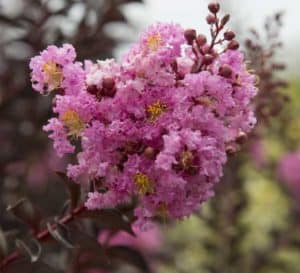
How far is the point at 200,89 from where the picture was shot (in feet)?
3.28

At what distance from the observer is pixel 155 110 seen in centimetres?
100

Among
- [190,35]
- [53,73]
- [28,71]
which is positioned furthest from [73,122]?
[28,71]

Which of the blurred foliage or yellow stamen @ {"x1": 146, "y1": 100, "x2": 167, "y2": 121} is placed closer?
yellow stamen @ {"x1": 146, "y1": 100, "x2": 167, "y2": 121}

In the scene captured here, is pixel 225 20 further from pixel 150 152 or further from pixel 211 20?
pixel 150 152

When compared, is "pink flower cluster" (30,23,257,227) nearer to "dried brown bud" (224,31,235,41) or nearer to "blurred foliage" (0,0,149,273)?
"dried brown bud" (224,31,235,41)

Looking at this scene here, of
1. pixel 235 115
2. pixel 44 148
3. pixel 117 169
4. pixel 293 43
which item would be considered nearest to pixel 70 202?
pixel 117 169

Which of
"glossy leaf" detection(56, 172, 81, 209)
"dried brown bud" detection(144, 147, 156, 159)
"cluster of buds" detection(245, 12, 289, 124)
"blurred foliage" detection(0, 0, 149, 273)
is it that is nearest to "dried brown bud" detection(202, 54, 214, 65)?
"dried brown bud" detection(144, 147, 156, 159)

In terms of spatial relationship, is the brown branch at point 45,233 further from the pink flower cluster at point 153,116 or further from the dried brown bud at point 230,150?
the dried brown bud at point 230,150

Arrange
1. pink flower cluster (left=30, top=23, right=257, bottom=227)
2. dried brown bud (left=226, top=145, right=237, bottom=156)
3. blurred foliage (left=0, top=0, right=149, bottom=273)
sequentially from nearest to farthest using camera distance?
pink flower cluster (left=30, top=23, right=257, bottom=227)
dried brown bud (left=226, top=145, right=237, bottom=156)
blurred foliage (left=0, top=0, right=149, bottom=273)

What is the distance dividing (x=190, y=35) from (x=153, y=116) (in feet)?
0.40

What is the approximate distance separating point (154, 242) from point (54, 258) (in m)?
0.79

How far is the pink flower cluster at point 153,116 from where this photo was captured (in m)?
1.00

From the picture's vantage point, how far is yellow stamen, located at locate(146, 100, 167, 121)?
100 centimetres

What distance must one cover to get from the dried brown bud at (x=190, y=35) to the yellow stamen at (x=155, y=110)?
4.0 inches
